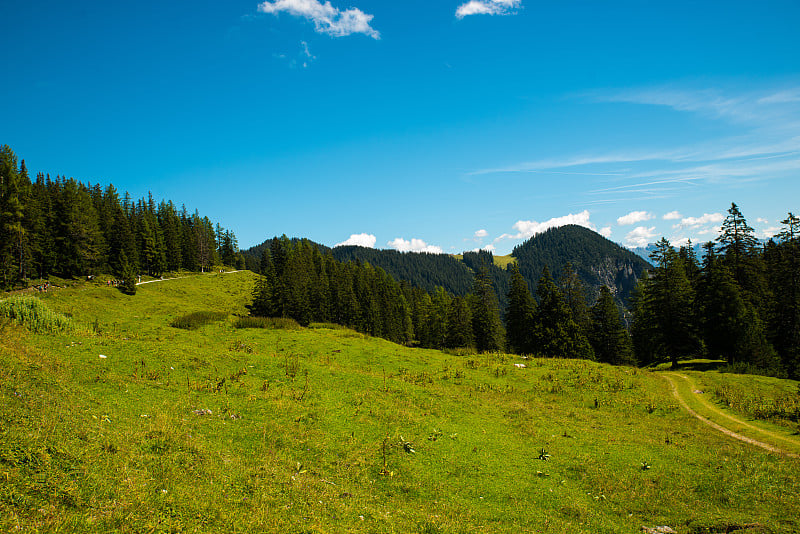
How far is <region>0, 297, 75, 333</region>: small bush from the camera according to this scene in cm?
1640

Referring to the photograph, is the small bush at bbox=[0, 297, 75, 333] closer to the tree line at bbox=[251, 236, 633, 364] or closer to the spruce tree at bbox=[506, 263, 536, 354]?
the tree line at bbox=[251, 236, 633, 364]

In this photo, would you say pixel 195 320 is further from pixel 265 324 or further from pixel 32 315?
pixel 32 315

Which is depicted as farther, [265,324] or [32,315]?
[265,324]

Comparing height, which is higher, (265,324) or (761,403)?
(265,324)

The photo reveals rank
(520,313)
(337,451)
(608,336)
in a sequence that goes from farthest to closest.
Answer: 1. (520,313)
2. (608,336)
3. (337,451)

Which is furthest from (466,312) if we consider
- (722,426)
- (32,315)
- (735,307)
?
(32,315)

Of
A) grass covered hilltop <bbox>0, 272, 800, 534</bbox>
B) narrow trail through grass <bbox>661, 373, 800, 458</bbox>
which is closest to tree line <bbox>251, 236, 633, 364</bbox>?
narrow trail through grass <bbox>661, 373, 800, 458</bbox>

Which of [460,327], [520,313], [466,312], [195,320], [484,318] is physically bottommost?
[460,327]

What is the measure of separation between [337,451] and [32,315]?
1698 centimetres

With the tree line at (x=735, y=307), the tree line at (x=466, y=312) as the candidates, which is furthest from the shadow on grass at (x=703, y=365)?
the tree line at (x=466, y=312)

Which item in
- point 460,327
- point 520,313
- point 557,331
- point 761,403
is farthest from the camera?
point 460,327

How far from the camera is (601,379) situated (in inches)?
1032

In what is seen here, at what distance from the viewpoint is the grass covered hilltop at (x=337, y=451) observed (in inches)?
264

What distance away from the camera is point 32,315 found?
16.9 m
